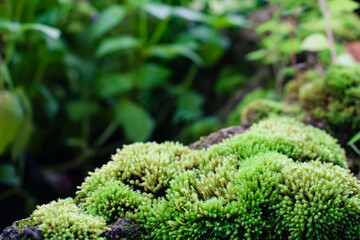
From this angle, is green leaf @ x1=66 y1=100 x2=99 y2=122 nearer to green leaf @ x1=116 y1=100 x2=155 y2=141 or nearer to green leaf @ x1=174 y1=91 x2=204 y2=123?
green leaf @ x1=116 y1=100 x2=155 y2=141

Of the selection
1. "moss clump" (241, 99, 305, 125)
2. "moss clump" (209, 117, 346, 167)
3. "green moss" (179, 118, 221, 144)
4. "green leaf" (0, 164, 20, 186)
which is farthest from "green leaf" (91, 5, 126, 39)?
"moss clump" (209, 117, 346, 167)

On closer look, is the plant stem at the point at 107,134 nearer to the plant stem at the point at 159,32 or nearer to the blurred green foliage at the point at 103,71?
the blurred green foliage at the point at 103,71

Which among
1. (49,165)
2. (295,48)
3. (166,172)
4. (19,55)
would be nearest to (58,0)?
(19,55)

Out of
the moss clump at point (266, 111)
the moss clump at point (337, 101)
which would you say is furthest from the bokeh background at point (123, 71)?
the moss clump at point (266, 111)

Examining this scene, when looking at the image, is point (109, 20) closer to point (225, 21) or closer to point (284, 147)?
point (225, 21)

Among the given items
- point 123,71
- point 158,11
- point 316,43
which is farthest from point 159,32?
point 316,43

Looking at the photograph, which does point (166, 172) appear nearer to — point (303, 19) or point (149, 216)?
point (149, 216)
